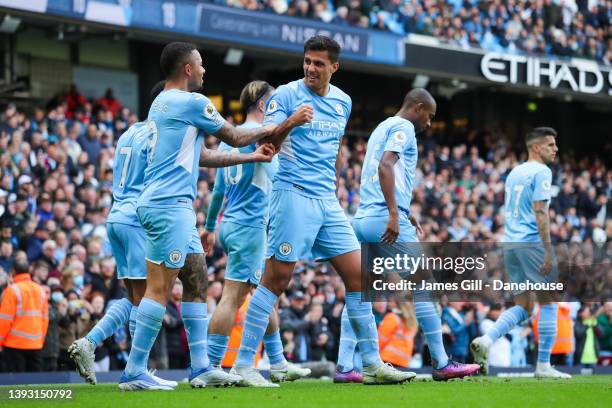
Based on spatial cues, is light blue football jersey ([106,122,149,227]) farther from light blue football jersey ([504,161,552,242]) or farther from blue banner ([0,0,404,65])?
blue banner ([0,0,404,65])

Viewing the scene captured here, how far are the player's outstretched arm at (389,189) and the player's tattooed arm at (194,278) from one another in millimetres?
1523

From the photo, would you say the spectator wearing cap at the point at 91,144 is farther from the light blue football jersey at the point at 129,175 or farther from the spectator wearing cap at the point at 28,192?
the light blue football jersey at the point at 129,175

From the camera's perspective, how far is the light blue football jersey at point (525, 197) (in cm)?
1197

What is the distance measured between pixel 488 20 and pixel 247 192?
2208cm

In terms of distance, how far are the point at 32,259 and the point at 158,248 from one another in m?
7.90

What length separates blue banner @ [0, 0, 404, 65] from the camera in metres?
22.0

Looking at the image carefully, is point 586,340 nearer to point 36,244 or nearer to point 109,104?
point 36,244

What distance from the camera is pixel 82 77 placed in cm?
2581

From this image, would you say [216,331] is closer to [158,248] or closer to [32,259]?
[158,248]

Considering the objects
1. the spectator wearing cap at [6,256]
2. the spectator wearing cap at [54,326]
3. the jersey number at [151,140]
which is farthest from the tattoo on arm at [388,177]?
the spectator wearing cap at [6,256]

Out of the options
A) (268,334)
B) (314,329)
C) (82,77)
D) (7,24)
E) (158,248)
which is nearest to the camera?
(158,248)

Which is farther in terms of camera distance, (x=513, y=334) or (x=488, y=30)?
(x=488, y=30)

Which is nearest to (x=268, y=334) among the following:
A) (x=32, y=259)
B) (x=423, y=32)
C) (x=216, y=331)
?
(x=216, y=331)

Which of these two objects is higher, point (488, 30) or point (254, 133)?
point (488, 30)
